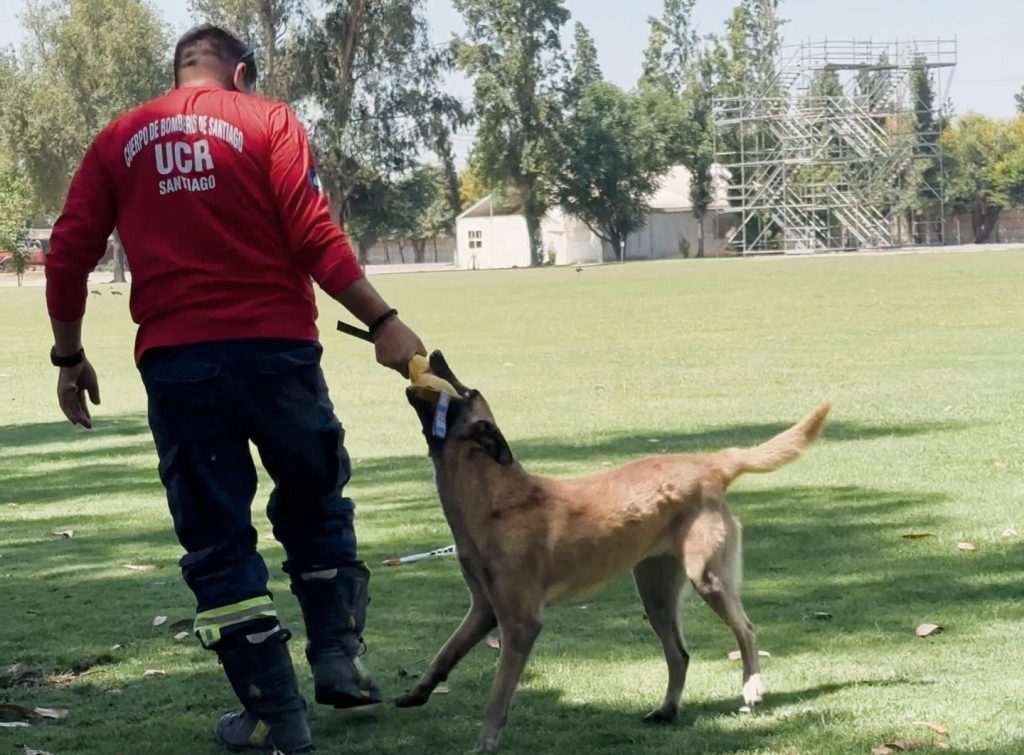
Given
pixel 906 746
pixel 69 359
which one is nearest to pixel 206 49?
pixel 69 359

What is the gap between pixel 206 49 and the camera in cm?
469

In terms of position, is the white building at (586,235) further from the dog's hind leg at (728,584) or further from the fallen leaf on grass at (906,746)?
the fallen leaf on grass at (906,746)

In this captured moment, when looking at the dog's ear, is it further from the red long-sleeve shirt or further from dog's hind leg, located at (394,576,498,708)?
the red long-sleeve shirt

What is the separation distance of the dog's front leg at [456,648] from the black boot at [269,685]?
1.53 ft

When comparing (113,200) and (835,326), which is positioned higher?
(113,200)

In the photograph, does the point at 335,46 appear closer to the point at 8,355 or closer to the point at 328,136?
the point at 328,136

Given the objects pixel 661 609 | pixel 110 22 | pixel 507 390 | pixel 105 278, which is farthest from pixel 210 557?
pixel 105 278

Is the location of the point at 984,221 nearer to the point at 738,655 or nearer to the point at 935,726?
the point at 738,655

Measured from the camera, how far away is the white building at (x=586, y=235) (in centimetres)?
10038

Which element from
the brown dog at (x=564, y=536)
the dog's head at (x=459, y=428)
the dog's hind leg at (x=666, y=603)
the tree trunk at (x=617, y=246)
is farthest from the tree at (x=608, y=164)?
the dog's head at (x=459, y=428)

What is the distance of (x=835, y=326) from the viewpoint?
23.8 metres

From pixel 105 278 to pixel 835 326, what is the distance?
7898 cm

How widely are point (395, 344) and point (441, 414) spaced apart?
0.26 meters

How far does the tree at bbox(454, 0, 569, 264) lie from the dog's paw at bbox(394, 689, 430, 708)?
86.1 meters
